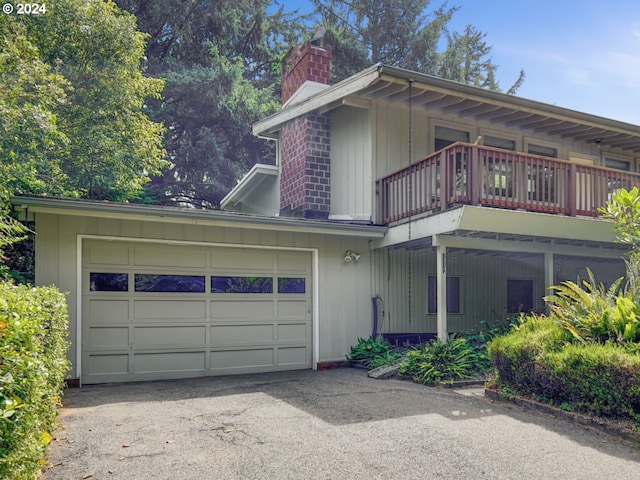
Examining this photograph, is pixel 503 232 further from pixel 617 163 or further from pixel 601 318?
pixel 617 163

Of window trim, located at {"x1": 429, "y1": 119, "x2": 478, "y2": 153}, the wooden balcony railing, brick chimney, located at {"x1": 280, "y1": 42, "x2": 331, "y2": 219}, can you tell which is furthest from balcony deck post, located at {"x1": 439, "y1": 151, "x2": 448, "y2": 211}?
brick chimney, located at {"x1": 280, "y1": 42, "x2": 331, "y2": 219}

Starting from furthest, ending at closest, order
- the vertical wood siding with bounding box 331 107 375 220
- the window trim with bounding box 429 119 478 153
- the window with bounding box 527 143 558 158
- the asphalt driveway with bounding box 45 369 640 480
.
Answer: the window with bounding box 527 143 558 158, the window trim with bounding box 429 119 478 153, the vertical wood siding with bounding box 331 107 375 220, the asphalt driveway with bounding box 45 369 640 480

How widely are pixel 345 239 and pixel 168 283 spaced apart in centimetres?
315

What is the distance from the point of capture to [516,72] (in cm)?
2805

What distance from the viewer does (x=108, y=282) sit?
7.50m

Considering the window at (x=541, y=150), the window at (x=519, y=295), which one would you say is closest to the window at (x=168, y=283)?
the window at (x=519, y=295)

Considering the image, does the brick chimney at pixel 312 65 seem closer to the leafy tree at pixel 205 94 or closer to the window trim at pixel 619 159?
the window trim at pixel 619 159

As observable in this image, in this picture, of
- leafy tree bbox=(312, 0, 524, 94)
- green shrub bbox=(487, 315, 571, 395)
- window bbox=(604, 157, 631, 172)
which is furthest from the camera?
leafy tree bbox=(312, 0, 524, 94)

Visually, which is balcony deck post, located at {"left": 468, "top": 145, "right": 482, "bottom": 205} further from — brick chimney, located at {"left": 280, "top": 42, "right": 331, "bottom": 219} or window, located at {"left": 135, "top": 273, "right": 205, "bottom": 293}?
window, located at {"left": 135, "top": 273, "right": 205, "bottom": 293}

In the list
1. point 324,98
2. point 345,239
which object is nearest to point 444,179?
point 345,239

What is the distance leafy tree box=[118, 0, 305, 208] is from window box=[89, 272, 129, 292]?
503 inches

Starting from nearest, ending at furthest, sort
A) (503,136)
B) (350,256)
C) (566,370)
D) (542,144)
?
1. (566,370)
2. (350,256)
3. (503,136)
4. (542,144)

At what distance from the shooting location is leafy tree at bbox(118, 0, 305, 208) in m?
19.6

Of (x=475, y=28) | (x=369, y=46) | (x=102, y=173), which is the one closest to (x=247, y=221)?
(x=102, y=173)
